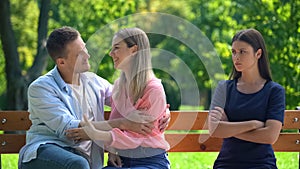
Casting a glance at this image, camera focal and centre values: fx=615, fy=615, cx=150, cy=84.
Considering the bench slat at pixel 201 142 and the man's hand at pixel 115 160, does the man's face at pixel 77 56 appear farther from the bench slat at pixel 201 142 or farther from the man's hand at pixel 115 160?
the bench slat at pixel 201 142

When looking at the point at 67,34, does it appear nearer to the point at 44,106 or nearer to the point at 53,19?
the point at 44,106

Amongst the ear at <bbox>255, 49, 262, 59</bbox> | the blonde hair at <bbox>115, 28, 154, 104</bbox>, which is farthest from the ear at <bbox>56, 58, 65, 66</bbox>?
the ear at <bbox>255, 49, 262, 59</bbox>

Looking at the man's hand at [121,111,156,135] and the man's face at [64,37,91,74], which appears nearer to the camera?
the man's hand at [121,111,156,135]

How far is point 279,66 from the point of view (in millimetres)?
8836

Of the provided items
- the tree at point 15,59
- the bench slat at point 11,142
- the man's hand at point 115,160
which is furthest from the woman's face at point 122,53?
the tree at point 15,59

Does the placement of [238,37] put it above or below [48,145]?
above

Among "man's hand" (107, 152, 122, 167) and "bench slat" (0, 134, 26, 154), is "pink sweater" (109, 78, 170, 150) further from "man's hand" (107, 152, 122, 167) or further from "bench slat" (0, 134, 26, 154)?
"bench slat" (0, 134, 26, 154)

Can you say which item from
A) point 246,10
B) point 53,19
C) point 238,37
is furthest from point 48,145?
point 53,19

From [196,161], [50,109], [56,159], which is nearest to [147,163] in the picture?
[56,159]

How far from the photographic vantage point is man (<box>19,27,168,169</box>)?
12.2 feet

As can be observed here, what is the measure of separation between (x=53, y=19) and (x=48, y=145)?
15.1 metres

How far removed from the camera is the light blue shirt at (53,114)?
3.77m

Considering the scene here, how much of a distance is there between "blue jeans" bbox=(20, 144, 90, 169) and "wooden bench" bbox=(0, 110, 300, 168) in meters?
0.51

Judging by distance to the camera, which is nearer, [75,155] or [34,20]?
[75,155]
